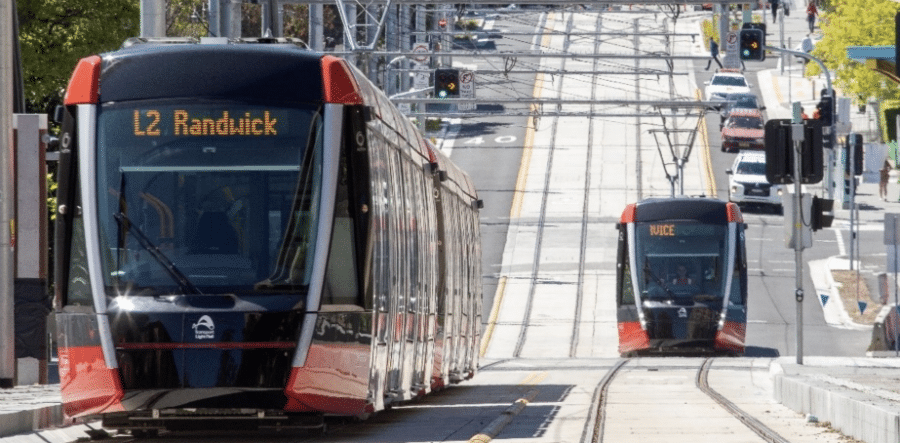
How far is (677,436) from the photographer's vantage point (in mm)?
15102

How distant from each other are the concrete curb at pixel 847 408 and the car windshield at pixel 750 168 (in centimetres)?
4075

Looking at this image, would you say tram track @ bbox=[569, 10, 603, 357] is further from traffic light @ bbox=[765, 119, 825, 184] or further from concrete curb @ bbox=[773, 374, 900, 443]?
concrete curb @ bbox=[773, 374, 900, 443]

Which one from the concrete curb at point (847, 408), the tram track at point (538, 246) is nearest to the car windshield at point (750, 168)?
the tram track at point (538, 246)

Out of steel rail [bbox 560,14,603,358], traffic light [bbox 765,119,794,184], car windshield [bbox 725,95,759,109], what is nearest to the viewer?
traffic light [bbox 765,119,794,184]

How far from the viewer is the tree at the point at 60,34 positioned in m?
32.2

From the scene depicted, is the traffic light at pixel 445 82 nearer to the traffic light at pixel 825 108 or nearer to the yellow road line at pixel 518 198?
the yellow road line at pixel 518 198

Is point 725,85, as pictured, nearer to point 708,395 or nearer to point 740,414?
point 708,395

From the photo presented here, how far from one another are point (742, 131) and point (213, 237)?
58092 mm

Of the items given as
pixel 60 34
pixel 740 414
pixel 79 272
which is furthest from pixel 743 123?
pixel 79 272

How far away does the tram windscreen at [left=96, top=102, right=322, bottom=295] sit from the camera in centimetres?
1327

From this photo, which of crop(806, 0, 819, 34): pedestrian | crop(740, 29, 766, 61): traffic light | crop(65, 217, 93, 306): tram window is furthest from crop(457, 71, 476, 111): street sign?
crop(806, 0, 819, 34): pedestrian

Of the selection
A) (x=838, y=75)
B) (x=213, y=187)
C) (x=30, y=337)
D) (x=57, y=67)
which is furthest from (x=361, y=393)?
(x=838, y=75)

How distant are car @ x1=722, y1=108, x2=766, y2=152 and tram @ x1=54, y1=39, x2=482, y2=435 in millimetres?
56403

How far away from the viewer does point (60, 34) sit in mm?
32438
